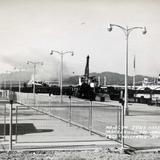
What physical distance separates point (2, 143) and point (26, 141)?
59 centimetres

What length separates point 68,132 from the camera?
36.4 feet

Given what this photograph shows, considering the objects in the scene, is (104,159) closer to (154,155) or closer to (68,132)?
(154,155)

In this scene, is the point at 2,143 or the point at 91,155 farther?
the point at 2,143

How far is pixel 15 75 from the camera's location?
3391 inches

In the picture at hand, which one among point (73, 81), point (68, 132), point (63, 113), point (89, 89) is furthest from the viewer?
point (73, 81)

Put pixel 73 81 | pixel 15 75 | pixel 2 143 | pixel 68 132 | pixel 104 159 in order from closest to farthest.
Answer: pixel 104 159, pixel 2 143, pixel 68 132, pixel 15 75, pixel 73 81

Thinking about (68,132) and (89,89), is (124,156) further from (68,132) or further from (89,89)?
(89,89)

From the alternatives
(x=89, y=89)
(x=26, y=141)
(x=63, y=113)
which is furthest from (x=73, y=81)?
(x=26, y=141)

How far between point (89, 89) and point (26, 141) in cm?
3496

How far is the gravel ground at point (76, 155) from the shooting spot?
7.16 m

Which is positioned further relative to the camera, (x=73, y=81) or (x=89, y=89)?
(x=73, y=81)

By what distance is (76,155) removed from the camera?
7395 millimetres

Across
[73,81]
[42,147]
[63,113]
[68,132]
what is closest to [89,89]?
[63,113]

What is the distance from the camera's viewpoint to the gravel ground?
23.5 ft
